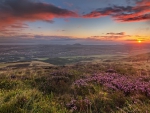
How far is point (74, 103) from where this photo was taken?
602 cm

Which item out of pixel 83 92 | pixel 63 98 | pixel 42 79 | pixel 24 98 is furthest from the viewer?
pixel 42 79

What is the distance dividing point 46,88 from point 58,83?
854mm

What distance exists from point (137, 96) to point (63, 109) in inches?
133

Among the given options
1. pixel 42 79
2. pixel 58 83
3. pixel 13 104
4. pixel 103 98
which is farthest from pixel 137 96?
pixel 42 79

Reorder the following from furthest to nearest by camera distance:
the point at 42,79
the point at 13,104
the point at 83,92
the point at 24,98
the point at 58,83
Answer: the point at 42,79
the point at 58,83
the point at 83,92
the point at 24,98
the point at 13,104

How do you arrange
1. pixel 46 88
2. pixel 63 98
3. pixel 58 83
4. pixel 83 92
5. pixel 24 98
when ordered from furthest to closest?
pixel 58 83 → pixel 46 88 → pixel 83 92 → pixel 63 98 → pixel 24 98

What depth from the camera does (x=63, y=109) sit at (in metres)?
5.48

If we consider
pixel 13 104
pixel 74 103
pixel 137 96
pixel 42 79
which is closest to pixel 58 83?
pixel 42 79

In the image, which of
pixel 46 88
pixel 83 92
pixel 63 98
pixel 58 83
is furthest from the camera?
pixel 58 83

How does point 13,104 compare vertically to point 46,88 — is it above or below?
above

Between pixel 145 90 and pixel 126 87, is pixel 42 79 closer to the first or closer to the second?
pixel 126 87

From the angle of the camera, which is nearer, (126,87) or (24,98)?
(24,98)

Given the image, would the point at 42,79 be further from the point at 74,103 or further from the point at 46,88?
the point at 74,103

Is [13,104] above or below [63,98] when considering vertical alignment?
above
